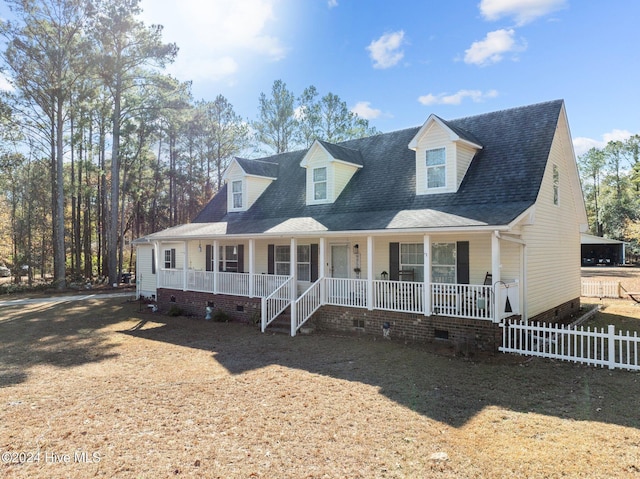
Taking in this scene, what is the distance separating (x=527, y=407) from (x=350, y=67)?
2063 centimetres

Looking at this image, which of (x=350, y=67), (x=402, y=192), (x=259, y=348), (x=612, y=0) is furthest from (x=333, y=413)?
(x=350, y=67)

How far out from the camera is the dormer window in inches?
614

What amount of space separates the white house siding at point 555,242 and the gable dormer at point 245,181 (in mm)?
11516

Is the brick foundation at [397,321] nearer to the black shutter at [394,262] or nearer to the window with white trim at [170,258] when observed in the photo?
the black shutter at [394,262]

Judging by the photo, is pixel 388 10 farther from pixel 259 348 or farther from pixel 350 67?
pixel 259 348

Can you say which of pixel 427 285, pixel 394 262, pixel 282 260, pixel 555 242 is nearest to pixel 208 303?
pixel 282 260

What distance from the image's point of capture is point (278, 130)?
32375 mm

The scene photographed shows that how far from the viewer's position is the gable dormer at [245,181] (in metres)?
18.3

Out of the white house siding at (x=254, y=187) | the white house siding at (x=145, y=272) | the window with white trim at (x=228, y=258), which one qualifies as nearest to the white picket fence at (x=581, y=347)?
the window with white trim at (x=228, y=258)

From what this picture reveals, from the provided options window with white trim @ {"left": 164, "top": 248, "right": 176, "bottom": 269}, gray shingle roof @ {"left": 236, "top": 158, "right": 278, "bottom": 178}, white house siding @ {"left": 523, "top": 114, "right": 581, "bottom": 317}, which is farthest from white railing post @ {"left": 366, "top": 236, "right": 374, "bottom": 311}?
window with white trim @ {"left": 164, "top": 248, "right": 176, "bottom": 269}

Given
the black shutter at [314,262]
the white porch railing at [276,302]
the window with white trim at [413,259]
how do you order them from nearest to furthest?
the window with white trim at [413,259] < the white porch railing at [276,302] < the black shutter at [314,262]

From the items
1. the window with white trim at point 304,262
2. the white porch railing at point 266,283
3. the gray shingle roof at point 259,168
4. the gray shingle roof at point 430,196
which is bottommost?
the white porch railing at point 266,283

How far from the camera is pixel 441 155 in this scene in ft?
41.9

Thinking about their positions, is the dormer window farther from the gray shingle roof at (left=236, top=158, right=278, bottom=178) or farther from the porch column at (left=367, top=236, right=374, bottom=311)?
the porch column at (left=367, top=236, right=374, bottom=311)
